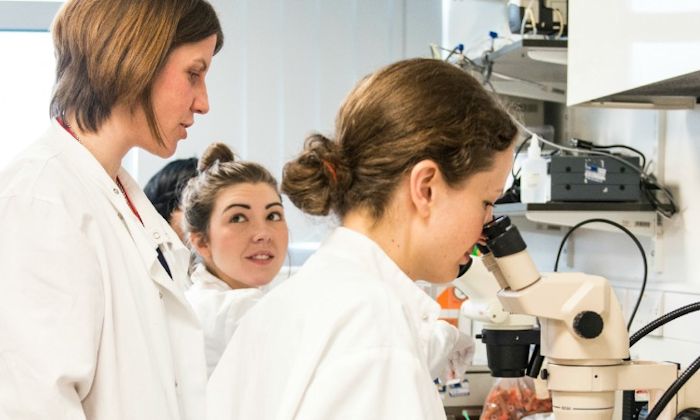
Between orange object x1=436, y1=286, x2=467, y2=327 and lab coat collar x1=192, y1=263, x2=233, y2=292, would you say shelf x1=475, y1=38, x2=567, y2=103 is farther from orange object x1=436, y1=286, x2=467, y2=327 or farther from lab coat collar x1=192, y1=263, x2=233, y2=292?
lab coat collar x1=192, y1=263, x2=233, y2=292

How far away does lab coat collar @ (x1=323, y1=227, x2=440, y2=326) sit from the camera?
3.11 ft

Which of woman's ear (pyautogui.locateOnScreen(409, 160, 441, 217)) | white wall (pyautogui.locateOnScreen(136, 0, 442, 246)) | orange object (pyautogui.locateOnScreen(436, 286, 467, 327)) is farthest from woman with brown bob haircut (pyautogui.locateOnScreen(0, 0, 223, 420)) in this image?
white wall (pyautogui.locateOnScreen(136, 0, 442, 246))

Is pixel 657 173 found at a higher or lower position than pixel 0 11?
lower

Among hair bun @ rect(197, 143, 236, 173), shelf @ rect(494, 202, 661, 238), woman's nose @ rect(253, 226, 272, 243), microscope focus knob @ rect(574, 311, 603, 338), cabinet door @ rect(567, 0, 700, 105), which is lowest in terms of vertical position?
woman's nose @ rect(253, 226, 272, 243)

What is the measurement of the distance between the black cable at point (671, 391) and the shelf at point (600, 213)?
0.71m

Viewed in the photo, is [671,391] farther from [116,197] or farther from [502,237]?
[116,197]

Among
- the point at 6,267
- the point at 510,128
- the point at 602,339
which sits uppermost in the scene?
the point at 510,128

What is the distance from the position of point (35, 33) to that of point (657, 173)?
248cm

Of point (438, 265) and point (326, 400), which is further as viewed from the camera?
point (438, 265)

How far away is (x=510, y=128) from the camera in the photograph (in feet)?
3.46

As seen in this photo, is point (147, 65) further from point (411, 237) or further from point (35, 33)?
point (35, 33)

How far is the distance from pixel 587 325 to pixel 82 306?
67 cm

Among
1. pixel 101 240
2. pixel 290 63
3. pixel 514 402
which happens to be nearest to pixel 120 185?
pixel 101 240

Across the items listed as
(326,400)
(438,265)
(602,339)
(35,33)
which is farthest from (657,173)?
(35,33)
